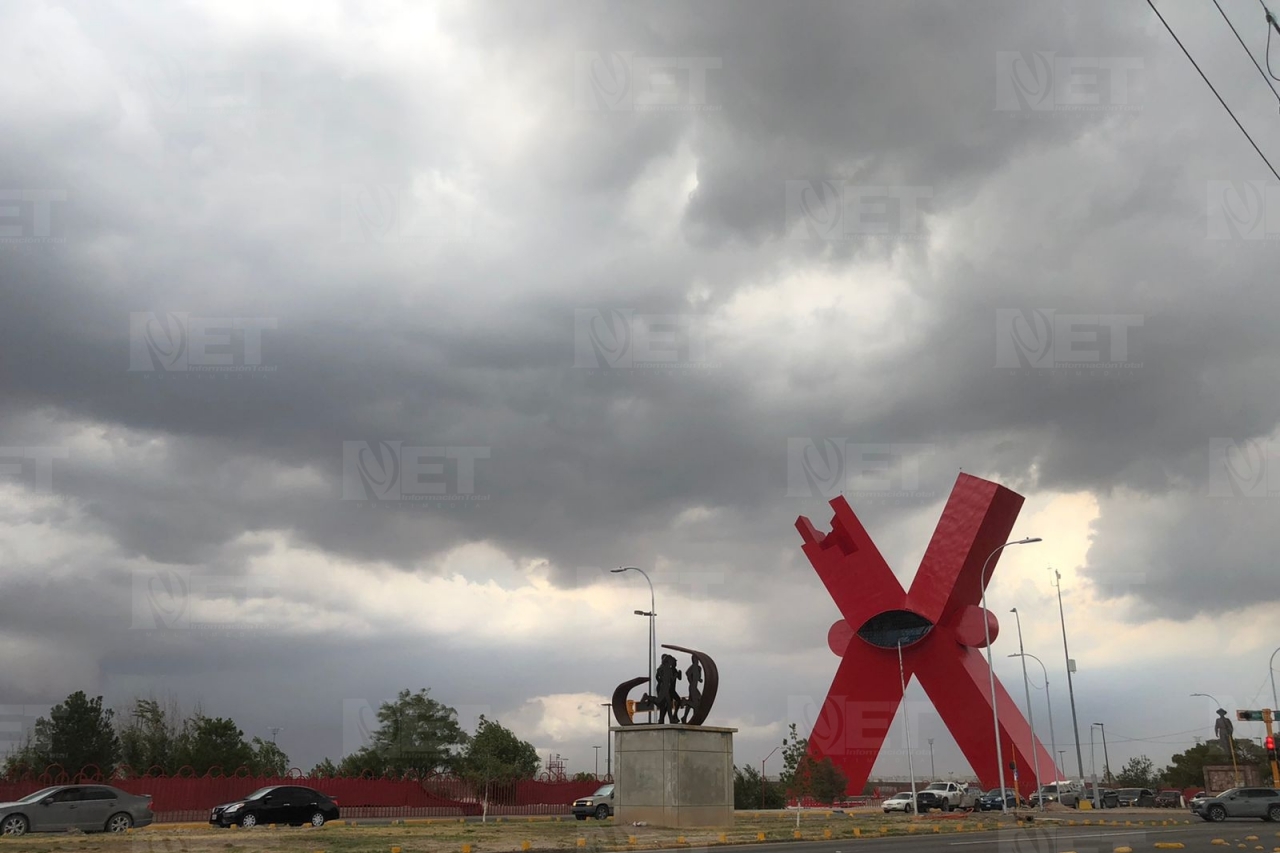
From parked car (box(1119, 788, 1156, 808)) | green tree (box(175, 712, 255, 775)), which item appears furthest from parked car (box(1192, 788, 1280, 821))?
green tree (box(175, 712, 255, 775))

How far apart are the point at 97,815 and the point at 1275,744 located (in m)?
34.8

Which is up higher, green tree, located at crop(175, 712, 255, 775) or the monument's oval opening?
the monument's oval opening

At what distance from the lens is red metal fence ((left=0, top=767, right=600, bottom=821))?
34.5m

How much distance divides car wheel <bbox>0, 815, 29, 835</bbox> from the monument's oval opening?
35.8m

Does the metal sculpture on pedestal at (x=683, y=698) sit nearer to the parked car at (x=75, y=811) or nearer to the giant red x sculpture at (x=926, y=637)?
the parked car at (x=75, y=811)

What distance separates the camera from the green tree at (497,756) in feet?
172

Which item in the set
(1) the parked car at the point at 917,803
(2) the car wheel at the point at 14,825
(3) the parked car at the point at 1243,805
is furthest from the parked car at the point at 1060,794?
(2) the car wheel at the point at 14,825

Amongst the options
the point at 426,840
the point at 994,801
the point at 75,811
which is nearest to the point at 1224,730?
the point at 994,801

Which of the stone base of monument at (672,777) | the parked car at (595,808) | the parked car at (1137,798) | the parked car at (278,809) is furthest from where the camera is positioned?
the parked car at (1137,798)

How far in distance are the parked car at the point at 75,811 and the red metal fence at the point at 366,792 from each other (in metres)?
8.91

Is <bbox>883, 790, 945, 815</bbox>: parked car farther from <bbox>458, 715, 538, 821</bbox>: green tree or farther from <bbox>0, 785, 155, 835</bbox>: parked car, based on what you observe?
<bbox>0, 785, 155, 835</bbox>: parked car

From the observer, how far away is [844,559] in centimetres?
4934

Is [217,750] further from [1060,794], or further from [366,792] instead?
[1060,794]

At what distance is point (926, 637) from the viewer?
46.3 m
